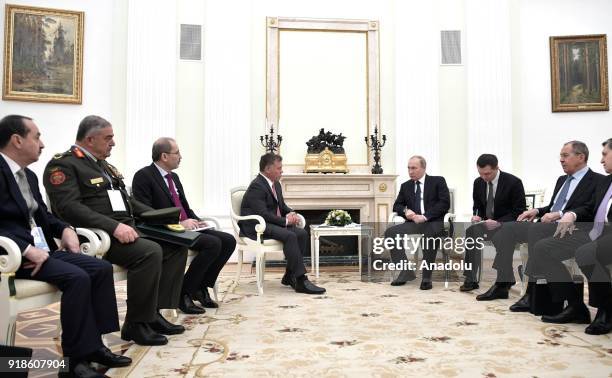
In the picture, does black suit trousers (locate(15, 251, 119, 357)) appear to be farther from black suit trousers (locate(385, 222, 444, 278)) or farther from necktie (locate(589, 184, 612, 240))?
black suit trousers (locate(385, 222, 444, 278))

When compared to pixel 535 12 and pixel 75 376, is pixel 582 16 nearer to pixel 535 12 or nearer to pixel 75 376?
pixel 535 12

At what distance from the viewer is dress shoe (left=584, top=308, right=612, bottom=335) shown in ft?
10.4

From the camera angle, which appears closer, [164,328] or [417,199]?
[164,328]

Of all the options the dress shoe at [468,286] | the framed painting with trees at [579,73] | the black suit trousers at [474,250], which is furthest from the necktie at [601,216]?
the framed painting with trees at [579,73]

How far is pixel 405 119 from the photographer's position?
778 cm

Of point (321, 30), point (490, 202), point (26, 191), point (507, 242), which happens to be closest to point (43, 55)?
point (321, 30)

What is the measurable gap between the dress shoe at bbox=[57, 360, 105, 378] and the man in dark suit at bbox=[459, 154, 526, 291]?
11.8ft

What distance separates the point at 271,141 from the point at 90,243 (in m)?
4.68

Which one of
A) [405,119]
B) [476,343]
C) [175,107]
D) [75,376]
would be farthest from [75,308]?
[405,119]

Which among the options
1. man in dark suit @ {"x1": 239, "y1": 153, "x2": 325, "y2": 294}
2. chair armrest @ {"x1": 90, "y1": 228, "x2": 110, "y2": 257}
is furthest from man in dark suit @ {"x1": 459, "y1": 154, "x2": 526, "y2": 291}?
chair armrest @ {"x1": 90, "y1": 228, "x2": 110, "y2": 257}

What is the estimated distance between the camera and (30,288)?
224 cm

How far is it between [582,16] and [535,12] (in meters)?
0.75

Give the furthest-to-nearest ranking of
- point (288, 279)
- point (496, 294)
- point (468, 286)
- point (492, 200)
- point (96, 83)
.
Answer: point (96, 83) < point (288, 279) < point (468, 286) < point (492, 200) < point (496, 294)

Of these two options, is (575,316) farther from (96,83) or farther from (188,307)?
(96,83)
